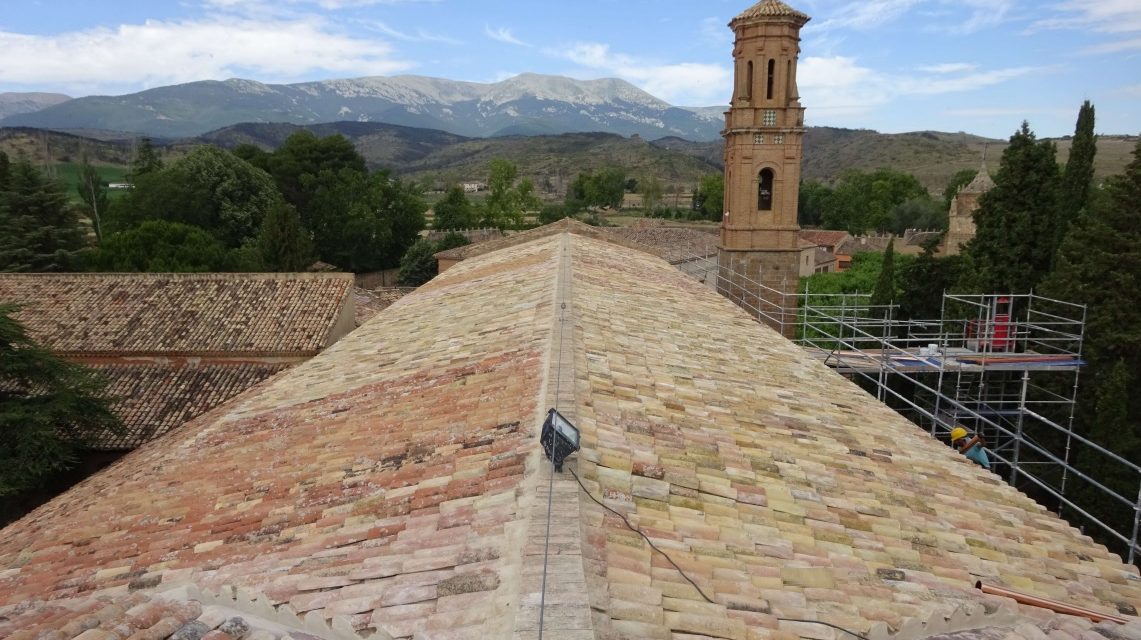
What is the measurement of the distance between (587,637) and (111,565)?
354cm

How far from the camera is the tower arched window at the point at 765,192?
1881cm

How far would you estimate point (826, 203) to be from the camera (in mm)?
67250

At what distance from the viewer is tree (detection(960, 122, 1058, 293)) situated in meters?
18.2

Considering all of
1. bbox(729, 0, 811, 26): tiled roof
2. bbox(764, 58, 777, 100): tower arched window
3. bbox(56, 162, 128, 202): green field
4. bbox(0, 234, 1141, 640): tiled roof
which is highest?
bbox(729, 0, 811, 26): tiled roof

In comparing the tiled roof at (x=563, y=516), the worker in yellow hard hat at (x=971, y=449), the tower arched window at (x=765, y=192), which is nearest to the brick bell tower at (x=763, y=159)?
the tower arched window at (x=765, y=192)

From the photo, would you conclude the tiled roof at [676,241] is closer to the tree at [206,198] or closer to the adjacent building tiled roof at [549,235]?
the adjacent building tiled roof at [549,235]

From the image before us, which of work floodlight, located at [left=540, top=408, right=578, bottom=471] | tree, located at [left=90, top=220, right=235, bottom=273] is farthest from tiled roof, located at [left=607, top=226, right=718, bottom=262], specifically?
work floodlight, located at [left=540, top=408, right=578, bottom=471]

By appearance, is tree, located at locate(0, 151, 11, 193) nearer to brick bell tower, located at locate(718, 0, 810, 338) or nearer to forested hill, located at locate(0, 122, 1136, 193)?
brick bell tower, located at locate(718, 0, 810, 338)

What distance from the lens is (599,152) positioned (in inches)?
4653

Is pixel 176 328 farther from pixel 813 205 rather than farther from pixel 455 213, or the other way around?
pixel 813 205

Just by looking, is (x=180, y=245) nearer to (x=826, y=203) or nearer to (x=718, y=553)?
(x=718, y=553)

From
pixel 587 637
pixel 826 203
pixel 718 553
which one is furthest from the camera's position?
pixel 826 203

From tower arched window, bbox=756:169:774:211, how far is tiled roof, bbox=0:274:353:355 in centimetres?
1095

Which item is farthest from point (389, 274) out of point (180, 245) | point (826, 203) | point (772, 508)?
point (826, 203)
